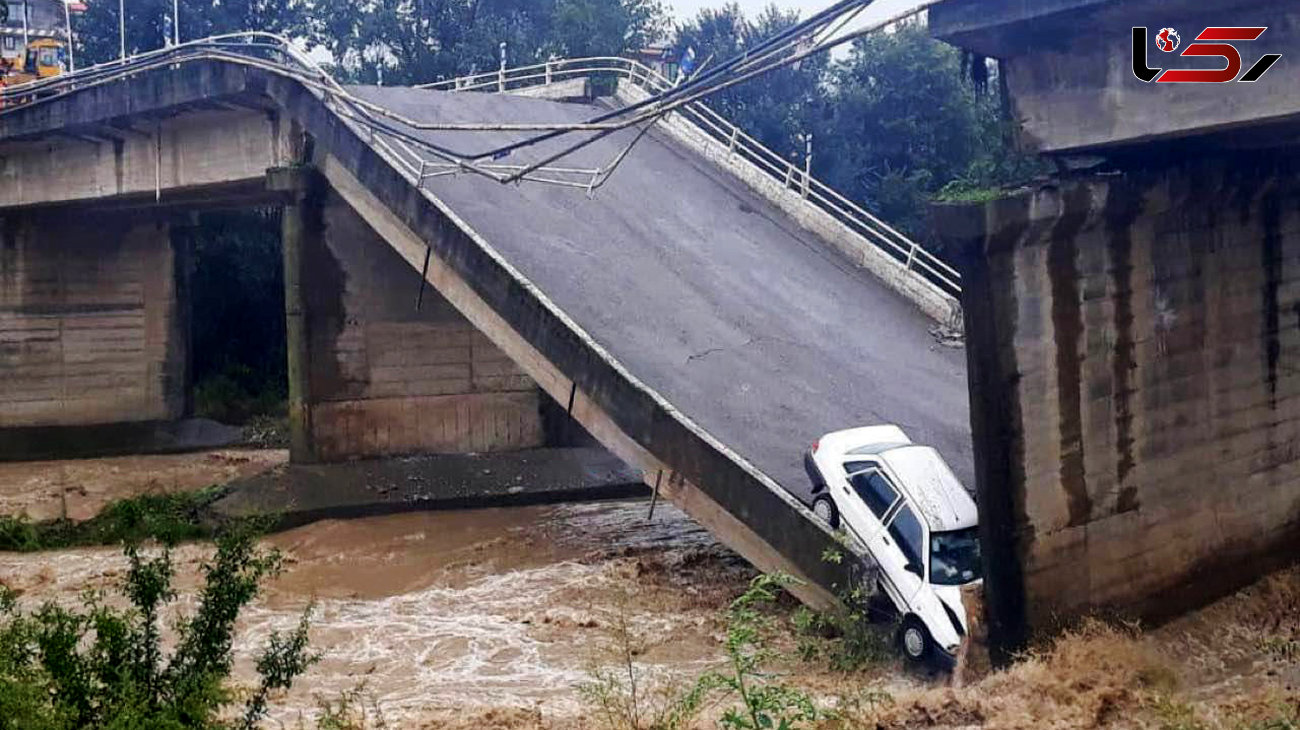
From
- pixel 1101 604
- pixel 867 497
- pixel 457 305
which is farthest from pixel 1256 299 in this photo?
pixel 457 305

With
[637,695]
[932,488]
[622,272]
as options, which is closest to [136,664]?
[637,695]

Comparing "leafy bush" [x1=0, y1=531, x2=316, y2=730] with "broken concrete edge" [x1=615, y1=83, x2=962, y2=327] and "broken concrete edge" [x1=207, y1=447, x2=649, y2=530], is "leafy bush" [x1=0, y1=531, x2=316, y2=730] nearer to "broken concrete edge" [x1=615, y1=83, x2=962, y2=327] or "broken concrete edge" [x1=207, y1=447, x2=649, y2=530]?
"broken concrete edge" [x1=207, y1=447, x2=649, y2=530]

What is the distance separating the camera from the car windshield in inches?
477

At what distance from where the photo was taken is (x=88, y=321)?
31.1 m

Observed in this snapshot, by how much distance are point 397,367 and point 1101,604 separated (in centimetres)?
1397

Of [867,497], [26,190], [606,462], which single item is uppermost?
[26,190]

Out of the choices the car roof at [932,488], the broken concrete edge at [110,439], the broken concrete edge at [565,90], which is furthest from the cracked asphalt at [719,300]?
the broken concrete edge at [110,439]

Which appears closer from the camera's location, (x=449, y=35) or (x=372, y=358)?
(x=372, y=358)

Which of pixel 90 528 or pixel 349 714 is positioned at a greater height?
pixel 349 714

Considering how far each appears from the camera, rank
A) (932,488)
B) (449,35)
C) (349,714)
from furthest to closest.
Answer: (449,35) < (932,488) < (349,714)

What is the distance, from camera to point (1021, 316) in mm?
11977

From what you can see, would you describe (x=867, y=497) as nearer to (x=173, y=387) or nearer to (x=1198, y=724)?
(x=1198, y=724)

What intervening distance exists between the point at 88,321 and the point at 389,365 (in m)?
11.5

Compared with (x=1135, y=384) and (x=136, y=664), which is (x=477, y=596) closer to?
(x=1135, y=384)
